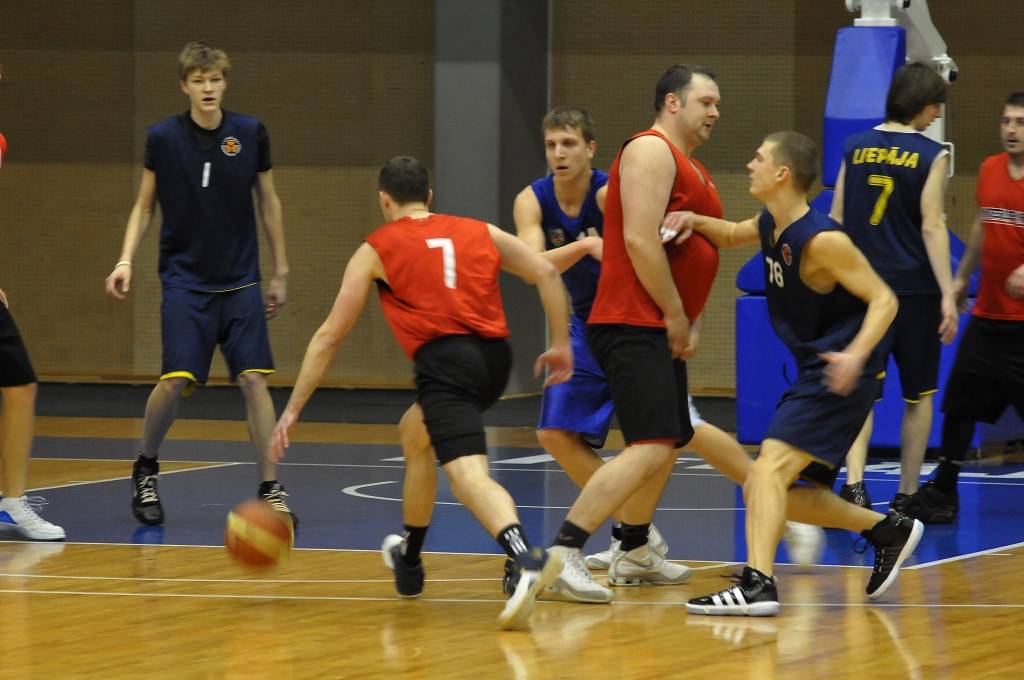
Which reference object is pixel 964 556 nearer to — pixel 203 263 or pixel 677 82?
pixel 677 82

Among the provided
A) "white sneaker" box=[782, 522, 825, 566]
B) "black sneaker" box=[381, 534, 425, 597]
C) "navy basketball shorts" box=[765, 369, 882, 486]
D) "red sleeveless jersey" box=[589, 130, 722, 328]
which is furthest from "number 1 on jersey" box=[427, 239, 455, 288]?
"white sneaker" box=[782, 522, 825, 566]

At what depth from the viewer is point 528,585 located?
17.3 feet

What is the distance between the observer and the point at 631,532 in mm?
6336

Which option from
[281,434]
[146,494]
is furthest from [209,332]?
[281,434]

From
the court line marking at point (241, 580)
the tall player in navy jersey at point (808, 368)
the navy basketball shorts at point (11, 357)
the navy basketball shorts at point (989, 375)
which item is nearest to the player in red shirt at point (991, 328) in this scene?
the navy basketball shorts at point (989, 375)

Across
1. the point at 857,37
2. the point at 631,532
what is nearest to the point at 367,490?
the point at 631,532

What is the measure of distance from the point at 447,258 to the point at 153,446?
8.73 ft

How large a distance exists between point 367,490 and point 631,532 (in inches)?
119

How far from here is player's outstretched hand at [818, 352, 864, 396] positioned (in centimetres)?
551

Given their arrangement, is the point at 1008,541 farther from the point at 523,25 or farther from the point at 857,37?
the point at 523,25

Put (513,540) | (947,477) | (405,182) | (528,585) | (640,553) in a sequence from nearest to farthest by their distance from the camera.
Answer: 1. (528,585)
2. (513,540)
3. (405,182)
4. (640,553)
5. (947,477)

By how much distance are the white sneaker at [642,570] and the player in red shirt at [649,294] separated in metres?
0.41

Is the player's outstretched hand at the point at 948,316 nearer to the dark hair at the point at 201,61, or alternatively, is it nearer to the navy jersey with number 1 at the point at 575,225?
the navy jersey with number 1 at the point at 575,225

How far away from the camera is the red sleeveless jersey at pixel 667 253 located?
19.1 ft
